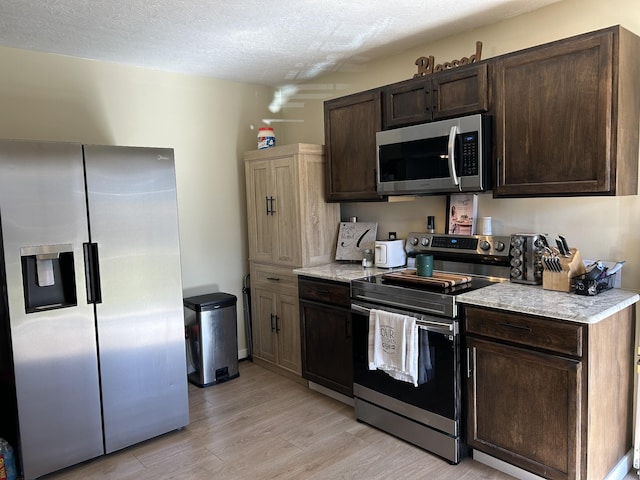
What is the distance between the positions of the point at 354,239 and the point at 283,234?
1.85ft

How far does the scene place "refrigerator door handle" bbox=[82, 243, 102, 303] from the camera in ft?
8.54

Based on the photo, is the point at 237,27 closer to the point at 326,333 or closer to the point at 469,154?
the point at 469,154

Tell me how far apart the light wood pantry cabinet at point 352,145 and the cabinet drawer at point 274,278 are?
69cm

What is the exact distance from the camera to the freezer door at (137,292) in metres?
2.66

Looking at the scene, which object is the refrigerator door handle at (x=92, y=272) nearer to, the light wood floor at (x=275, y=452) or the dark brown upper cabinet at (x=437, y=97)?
the light wood floor at (x=275, y=452)

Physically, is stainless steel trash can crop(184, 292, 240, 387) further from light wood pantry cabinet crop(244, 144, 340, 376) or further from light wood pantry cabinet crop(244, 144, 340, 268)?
light wood pantry cabinet crop(244, 144, 340, 268)

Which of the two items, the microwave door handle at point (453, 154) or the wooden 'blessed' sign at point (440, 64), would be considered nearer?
the microwave door handle at point (453, 154)

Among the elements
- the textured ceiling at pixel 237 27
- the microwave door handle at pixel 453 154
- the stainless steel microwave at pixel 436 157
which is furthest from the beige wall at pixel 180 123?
the microwave door handle at pixel 453 154

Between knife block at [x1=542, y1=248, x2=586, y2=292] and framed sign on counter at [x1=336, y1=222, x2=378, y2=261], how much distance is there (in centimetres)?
142

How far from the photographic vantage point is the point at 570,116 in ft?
7.48

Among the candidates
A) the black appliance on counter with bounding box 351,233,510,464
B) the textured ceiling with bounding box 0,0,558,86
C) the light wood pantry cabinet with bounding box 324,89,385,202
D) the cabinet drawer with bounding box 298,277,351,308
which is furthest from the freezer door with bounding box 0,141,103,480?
the light wood pantry cabinet with bounding box 324,89,385,202

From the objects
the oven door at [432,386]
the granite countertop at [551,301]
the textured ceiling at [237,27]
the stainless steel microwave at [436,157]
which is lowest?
the oven door at [432,386]

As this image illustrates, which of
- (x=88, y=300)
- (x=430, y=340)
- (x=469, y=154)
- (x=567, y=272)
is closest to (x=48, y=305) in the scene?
(x=88, y=300)

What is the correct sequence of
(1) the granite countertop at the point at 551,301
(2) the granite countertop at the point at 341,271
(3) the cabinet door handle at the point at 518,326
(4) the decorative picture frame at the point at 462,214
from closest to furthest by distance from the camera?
(1) the granite countertop at the point at 551,301
(3) the cabinet door handle at the point at 518,326
(4) the decorative picture frame at the point at 462,214
(2) the granite countertop at the point at 341,271
